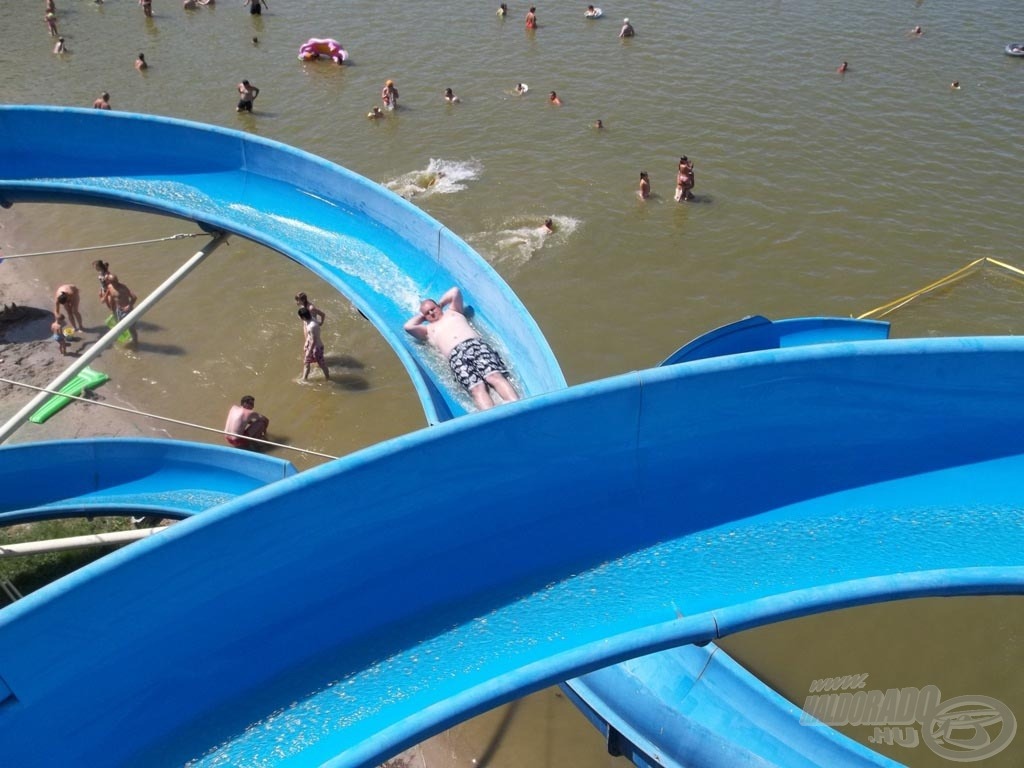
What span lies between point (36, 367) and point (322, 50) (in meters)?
13.9

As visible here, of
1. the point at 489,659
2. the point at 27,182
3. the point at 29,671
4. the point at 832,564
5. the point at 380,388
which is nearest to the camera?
the point at 29,671

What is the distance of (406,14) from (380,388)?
17.8 metres

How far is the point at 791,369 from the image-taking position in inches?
224

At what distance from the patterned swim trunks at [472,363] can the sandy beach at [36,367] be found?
20.6 ft

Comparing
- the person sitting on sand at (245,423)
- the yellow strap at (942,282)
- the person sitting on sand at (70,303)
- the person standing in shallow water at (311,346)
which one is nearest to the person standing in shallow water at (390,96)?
the person sitting on sand at (70,303)

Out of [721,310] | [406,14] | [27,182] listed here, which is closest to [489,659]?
[27,182]

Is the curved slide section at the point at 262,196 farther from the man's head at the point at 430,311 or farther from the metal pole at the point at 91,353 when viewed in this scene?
the metal pole at the point at 91,353

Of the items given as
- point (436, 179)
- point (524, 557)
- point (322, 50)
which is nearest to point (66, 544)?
point (524, 557)

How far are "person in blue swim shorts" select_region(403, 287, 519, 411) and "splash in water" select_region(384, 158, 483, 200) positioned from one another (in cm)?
919

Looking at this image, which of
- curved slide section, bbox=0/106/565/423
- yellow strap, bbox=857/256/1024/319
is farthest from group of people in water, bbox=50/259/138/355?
yellow strap, bbox=857/256/1024/319

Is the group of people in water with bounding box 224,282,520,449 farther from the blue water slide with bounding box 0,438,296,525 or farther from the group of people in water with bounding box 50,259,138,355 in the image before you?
the group of people in water with bounding box 50,259,138,355

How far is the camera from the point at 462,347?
29.1ft

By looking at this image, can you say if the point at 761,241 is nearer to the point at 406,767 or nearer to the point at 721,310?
the point at 721,310

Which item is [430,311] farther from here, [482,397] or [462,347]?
[482,397]
